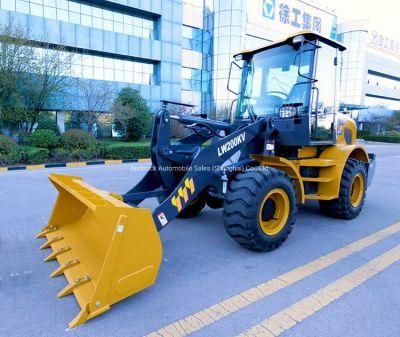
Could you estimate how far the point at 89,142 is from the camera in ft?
48.0

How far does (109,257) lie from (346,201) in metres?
4.12

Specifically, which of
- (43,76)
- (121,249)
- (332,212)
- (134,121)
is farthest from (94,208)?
(134,121)

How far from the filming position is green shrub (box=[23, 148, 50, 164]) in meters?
12.7

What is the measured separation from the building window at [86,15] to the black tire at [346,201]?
23659 millimetres

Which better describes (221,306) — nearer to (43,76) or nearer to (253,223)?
(253,223)

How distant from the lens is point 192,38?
30.6 meters

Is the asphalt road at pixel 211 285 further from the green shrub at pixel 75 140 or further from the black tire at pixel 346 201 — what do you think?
the green shrub at pixel 75 140

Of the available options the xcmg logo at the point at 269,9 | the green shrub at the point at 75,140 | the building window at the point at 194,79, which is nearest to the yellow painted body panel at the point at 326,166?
the green shrub at the point at 75,140

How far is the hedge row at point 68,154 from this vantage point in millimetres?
12365

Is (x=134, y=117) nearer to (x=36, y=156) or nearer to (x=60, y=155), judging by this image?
(x=60, y=155)

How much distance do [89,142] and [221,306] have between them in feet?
44.4

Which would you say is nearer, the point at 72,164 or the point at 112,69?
the point at 72,164

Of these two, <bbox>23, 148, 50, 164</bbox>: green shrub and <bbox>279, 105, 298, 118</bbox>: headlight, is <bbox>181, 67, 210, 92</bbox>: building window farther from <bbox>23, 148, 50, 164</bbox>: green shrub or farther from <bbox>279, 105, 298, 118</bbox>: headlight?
<bbox>279, 105, 298, 118</bbox>: headlight

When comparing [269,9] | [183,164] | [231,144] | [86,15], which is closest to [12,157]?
[183,164]
